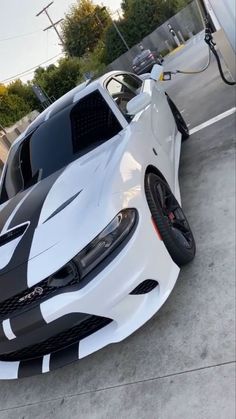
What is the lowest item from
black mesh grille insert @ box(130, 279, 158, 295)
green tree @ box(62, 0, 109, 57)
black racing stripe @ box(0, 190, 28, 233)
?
black mesh grille insert @ box(130, 279, 158, 295)

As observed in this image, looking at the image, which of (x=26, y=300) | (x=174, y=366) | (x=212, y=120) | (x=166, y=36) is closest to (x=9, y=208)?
(x=26, y=300)

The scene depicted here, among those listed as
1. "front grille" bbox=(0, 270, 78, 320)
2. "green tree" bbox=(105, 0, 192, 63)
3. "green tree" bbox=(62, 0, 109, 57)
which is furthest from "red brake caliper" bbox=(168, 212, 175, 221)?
"green tree" bbox=(62, 0, 109, 57)

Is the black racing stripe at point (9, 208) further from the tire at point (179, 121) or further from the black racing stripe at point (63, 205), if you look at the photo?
the tire at point (179, 121)

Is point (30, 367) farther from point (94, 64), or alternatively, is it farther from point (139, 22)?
point (139, 22)

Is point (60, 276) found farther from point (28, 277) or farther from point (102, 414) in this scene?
point (102, 414)

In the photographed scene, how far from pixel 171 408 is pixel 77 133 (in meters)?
2.22

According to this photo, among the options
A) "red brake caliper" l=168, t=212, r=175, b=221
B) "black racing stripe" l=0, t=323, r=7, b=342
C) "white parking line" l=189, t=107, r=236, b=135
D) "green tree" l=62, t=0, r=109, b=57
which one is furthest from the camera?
"green tree" l=62, t=0, r=109, b=57

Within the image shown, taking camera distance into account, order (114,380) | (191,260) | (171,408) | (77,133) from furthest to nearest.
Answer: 1. (77,133)
2. (191,260)
3. (114,380)
4. (171,408)

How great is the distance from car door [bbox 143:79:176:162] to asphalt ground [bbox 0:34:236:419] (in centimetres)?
83

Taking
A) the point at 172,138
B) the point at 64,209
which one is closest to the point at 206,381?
the point at 64,209

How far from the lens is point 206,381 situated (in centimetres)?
220

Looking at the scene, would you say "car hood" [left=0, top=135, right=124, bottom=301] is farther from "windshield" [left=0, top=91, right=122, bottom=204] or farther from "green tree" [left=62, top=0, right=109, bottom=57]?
"green tree" [left=62, top=0, right=109, bottom=57]

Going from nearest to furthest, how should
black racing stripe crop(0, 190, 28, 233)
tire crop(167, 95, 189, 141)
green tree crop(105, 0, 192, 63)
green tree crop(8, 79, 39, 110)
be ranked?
black racing stripe crop(0, 190, 28, 233) → tire crop(167, 95, 189, 141) → green tree crop(8, 79, 39, 110) → green tree crop(105, 0, 192, 63)

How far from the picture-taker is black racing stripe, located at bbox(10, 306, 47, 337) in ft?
7.72
